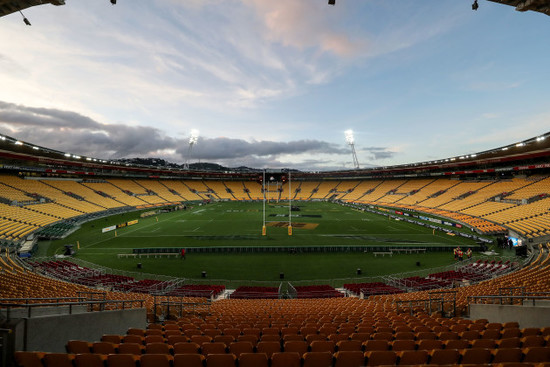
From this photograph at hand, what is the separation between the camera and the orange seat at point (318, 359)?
5015 mm

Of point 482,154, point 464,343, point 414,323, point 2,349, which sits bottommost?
point 414,323

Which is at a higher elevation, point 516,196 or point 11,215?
point 516,196

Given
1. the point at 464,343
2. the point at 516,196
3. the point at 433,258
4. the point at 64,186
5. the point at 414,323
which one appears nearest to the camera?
the point at 464,343

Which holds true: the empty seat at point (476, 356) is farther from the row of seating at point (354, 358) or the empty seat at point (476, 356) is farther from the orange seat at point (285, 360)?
the orange seat at point (285, 360)

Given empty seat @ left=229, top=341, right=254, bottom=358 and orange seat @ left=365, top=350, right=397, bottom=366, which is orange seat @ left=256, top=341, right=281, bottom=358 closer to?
empty seat @ left=229, top=341, right=254, bottom=358

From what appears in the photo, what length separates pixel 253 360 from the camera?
4.94 metres

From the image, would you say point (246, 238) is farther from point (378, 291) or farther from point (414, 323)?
point (414, 323)

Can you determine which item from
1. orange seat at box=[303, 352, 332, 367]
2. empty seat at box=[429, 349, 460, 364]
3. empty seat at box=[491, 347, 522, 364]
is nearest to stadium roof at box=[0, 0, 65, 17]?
orange seat at box=[303, 352, 332, 367]

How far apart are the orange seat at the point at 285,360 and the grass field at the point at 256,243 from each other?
1699 centimetres

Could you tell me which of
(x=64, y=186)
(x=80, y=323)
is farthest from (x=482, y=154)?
(x=64, y=186)

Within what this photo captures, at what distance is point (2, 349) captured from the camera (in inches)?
178

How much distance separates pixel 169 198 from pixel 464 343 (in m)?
75.2

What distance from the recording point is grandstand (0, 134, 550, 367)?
5.15 m

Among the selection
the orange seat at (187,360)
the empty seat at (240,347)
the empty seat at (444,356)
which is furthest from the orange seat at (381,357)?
the orange seat at (187,360)
